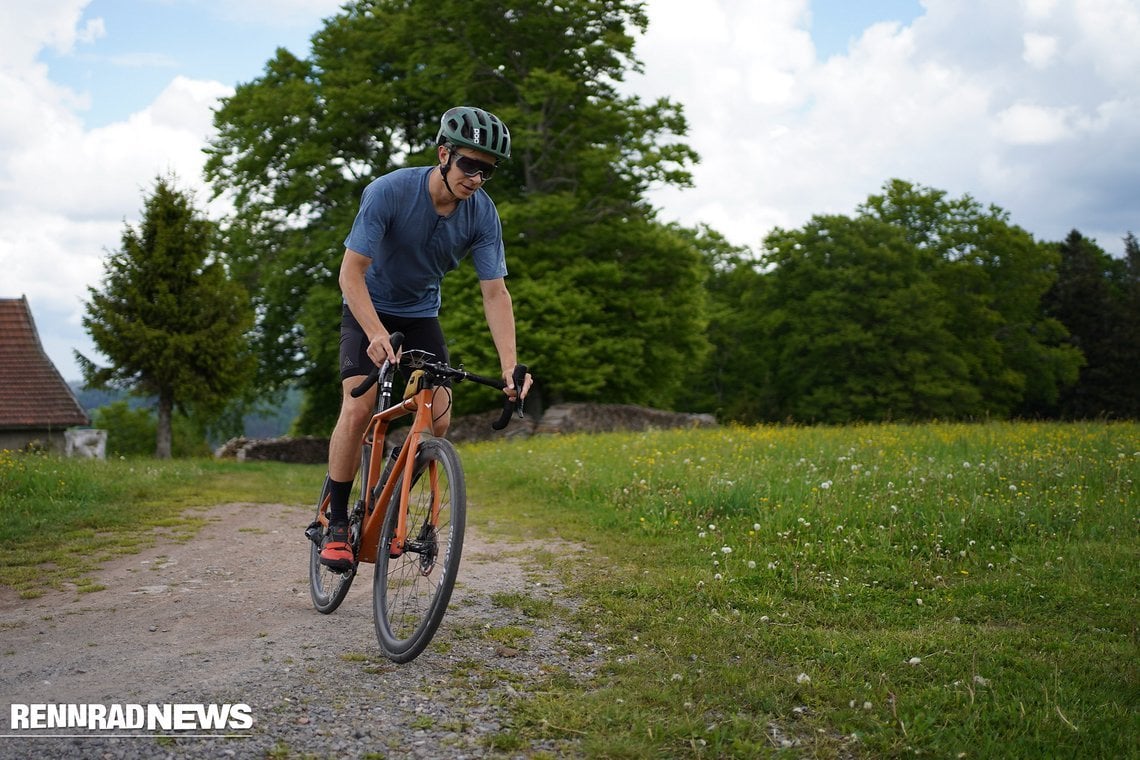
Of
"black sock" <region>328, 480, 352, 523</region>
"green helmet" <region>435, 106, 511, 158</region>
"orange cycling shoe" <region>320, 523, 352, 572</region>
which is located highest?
"green helmet" <region>435, 106, 511, 158</region>

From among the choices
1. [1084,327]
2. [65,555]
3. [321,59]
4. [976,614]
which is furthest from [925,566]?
[1084,327]

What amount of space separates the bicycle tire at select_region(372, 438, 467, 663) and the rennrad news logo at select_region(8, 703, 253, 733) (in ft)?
2.70

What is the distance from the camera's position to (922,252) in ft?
139

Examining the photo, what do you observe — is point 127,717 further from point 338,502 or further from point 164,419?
point 164,419

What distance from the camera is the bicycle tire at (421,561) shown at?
12.8 feet

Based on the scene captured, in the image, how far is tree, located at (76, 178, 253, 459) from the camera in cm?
2320

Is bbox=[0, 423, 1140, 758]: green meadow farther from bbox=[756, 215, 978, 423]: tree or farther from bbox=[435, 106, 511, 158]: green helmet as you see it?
bbox=[756, 215, 978, 423]: tree

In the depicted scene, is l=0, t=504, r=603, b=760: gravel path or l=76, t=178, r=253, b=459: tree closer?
l=0, t=504, r=603, b=760: gravel path

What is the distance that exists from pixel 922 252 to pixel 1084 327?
966cm

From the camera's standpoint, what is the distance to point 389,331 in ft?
16.1

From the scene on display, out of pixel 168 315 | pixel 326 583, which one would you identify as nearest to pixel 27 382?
pixel 168 315

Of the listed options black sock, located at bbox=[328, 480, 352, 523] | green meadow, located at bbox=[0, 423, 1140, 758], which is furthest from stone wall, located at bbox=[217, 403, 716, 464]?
black sock, located at bbox=[328, 480, 352, 523]

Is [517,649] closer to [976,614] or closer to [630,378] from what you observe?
[976,614]

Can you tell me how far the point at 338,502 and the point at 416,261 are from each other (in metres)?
1.37
